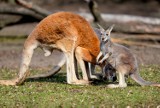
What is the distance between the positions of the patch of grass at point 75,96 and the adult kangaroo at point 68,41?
271mm

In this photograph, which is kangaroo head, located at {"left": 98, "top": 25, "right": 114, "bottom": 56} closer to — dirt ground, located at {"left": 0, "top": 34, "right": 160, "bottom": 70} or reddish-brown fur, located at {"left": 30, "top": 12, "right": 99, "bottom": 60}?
reddish-brown fur, located at {"left": 30, "top": 12, "right": 99, "bottom": 60}

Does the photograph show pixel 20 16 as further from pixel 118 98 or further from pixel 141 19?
pixel 118 98

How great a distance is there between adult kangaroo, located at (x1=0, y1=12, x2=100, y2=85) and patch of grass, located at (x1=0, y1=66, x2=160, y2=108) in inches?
10.7

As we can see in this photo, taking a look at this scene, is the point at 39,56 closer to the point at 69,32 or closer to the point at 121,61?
the point at 69,32

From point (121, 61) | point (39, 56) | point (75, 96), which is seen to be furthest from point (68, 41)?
point (39, 56)

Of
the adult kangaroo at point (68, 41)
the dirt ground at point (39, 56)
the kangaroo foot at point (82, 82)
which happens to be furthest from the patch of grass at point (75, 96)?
the dirt ground at point (39, 56)

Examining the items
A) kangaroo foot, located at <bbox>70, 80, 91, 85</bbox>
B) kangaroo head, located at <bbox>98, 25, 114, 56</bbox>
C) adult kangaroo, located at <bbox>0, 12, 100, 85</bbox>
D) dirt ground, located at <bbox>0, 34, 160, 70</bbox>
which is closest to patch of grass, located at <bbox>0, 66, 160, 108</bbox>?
kangaroo foot, located at <bbox>70, 80, 91, 85</bbox>

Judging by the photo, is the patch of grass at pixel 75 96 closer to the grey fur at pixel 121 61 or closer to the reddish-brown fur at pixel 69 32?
the grey fur at pixel 121 61

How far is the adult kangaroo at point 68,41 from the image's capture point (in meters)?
8.26

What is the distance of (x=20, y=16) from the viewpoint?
45.8 ft

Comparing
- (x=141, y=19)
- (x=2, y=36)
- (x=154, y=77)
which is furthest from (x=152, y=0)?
(x=154, y=77)

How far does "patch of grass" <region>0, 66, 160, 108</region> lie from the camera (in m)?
6.88

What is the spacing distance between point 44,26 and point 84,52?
709 mm

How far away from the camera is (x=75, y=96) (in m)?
7.21
